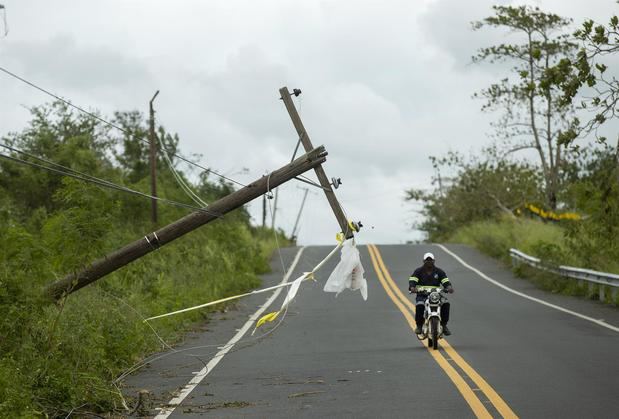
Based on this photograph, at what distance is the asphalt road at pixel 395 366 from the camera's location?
468 inches

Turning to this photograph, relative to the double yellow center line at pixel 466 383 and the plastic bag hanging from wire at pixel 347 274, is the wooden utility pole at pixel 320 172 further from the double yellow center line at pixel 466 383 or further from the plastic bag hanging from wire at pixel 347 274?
the double yellow center line at pixel 466 383

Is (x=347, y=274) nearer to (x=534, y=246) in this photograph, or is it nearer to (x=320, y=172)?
(x=320, y=172)

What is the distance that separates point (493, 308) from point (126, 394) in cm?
1437

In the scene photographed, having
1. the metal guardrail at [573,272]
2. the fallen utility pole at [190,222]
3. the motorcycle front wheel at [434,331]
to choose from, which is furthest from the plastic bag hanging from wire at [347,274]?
the metal guardrail at [573,272]

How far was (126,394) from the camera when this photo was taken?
13.5 meters

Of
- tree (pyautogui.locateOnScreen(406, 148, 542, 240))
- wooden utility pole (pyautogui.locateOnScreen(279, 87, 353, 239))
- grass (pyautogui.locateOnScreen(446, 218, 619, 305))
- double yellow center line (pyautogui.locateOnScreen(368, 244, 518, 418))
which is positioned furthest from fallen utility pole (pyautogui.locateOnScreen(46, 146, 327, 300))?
tree (pyautogui.locateOnScreen(406, 148, 542, 240))

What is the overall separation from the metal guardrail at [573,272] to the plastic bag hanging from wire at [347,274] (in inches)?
571

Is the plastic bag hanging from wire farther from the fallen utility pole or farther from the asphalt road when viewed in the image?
the fallen utility pole

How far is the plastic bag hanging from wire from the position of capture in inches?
513

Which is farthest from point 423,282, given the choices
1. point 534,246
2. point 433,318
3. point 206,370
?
point 534,246

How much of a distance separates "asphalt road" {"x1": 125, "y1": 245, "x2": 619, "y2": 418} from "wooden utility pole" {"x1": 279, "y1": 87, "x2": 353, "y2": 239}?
2021 millimetres

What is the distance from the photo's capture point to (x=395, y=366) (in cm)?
1552

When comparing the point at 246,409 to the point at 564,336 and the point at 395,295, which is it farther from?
the point at 395,295

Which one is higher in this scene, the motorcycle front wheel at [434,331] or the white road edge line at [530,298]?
the white road edge line at [530,298]
